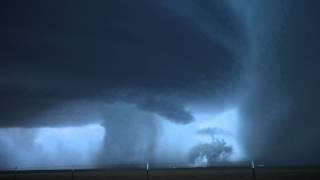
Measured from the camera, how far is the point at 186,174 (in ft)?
192

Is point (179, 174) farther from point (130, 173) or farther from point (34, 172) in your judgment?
point (34, 172)

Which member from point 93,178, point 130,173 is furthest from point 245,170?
point 93,178

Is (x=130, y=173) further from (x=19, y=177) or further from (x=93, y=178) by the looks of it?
(x=19, y=177)

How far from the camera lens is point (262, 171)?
59.3 m

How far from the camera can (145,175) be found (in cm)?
5869

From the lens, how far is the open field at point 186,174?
57562 millimetres

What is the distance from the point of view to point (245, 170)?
5916 centimetres

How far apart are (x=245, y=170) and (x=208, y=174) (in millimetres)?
5576

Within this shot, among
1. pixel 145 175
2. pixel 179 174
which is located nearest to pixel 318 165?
pixel 179 174

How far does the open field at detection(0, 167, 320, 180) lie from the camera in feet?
189

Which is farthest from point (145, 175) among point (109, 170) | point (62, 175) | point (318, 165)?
point (318, 165)

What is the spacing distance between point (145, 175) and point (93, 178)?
7381mm

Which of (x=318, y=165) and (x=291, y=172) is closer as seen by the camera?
(x=291, y=172)

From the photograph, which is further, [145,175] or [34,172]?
[34,172]
